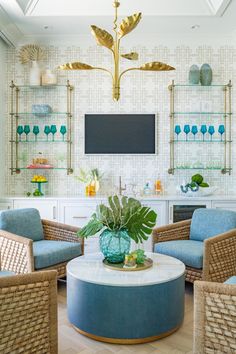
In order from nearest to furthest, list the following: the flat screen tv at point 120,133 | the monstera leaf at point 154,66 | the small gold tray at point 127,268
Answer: the small gold tray at point 127,268, the monstera leaf at point 154,66, the flat screen tv at point 120,133

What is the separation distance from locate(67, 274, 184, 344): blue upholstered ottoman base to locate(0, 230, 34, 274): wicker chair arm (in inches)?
28.7

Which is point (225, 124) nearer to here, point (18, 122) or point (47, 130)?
point (47, 130)

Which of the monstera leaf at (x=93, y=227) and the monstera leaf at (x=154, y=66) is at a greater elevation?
the monstera leaf at (x=154, y=66)

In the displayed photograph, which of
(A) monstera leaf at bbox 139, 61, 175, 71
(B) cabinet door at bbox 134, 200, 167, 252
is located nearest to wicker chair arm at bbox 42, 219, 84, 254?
(B) cabinet door at bbox 134, 200, 167, 252

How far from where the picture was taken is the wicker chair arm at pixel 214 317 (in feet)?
6.10

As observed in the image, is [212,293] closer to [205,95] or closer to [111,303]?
[111,303]

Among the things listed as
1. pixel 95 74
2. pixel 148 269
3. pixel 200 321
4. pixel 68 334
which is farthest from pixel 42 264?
pixel 95 74

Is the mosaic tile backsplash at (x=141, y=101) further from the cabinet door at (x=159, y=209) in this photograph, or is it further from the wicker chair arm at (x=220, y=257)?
the wicker chair arm at (x=220, y=257)

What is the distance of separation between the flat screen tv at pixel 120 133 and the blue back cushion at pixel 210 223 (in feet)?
5.16

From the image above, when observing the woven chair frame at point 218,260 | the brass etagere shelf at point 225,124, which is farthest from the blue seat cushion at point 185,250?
the brass etagere shelf at point 225,124

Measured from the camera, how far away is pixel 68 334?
8.16 ft

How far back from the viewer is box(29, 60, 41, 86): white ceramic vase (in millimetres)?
4855

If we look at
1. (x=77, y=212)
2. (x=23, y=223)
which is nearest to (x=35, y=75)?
(x=77, y=212)

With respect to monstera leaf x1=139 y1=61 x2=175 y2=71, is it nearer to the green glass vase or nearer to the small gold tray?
the green glass vase
